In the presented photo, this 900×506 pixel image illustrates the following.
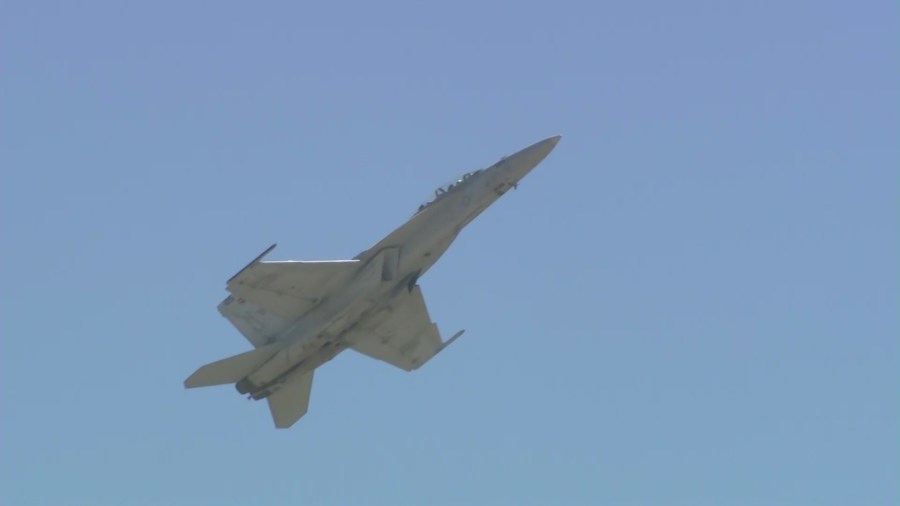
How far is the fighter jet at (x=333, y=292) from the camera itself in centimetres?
4625

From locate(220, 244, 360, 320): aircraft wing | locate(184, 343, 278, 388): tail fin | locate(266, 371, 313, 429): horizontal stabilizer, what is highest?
locate(220, 244, 360, 320): aircraft wing

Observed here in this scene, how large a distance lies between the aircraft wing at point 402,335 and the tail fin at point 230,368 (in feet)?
7.66

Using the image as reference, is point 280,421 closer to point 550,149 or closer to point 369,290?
point 369,290

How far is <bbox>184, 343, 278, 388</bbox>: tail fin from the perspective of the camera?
153 ft

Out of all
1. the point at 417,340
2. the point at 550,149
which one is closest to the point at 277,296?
the point at 417,340

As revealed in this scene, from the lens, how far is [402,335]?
48.9 meters

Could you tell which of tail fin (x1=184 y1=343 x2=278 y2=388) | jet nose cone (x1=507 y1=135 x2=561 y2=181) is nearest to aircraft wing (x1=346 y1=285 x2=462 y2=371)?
tail fin (x1=184 y1=343 x2=278 y2=388)

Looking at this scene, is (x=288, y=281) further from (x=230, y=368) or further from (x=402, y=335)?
(x=402, y=335)

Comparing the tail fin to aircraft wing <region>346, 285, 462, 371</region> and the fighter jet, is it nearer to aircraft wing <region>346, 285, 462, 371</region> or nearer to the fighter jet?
the fighter jet

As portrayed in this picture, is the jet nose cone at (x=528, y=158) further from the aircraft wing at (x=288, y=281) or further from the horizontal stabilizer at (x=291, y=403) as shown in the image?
the horizontal stabilizer at (x=291, y=403)

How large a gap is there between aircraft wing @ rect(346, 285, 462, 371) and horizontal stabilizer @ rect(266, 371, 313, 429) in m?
1.82

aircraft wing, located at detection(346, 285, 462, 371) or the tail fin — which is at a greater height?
the tail fin

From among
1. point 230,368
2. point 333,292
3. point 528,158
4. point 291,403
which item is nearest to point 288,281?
point 333,292

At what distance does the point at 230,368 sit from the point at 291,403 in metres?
2.63
